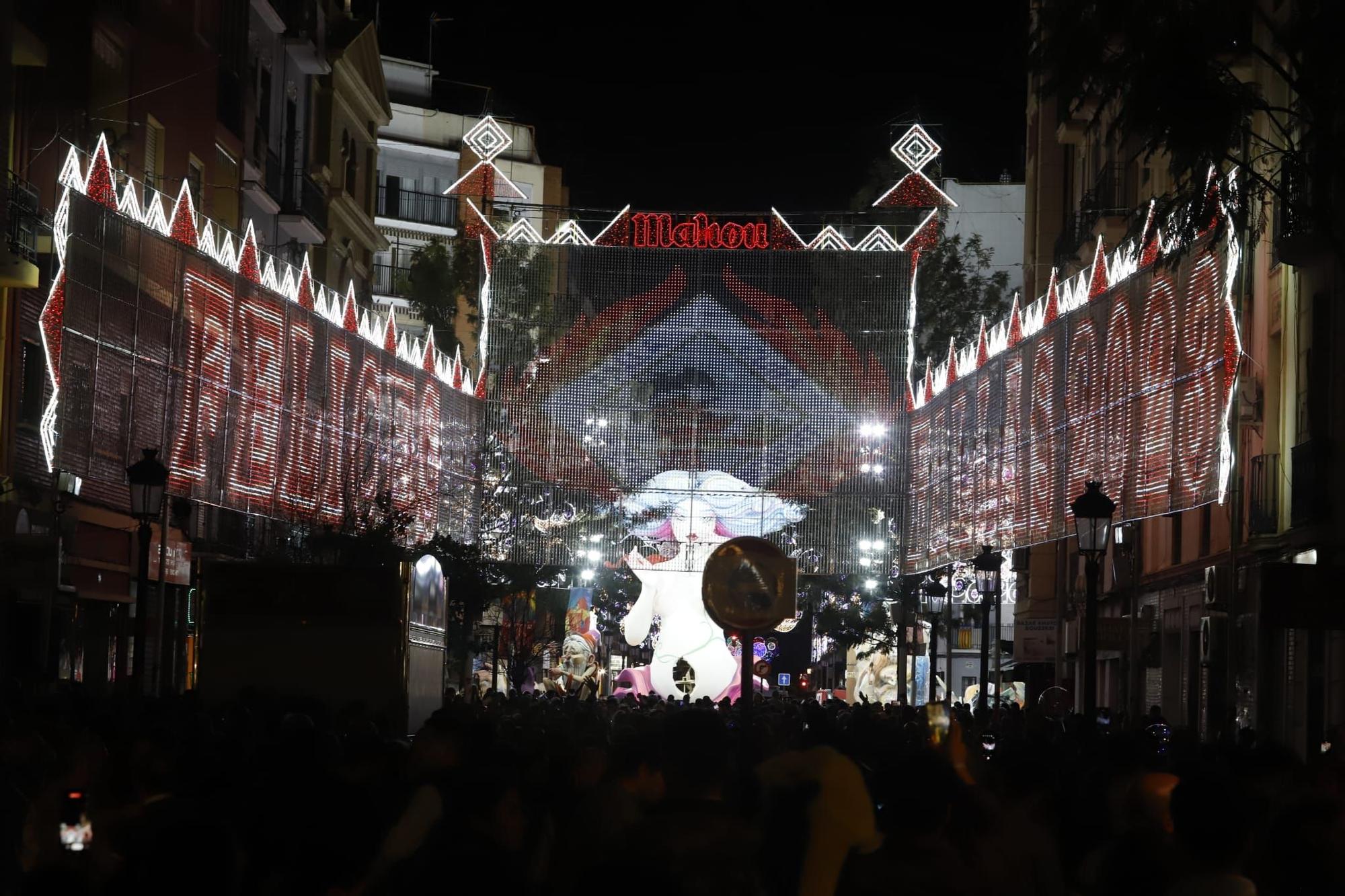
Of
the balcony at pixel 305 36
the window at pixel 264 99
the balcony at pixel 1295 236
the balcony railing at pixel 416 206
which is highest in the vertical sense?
the balcony railing at pixel 416 206

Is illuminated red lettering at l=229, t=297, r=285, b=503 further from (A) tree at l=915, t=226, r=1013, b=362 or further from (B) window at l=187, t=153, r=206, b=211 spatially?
(A) tree at l=915, t=226, r=1013, b=362

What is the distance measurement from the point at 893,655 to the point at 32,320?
43495 mm

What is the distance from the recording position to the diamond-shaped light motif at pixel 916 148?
43344mm

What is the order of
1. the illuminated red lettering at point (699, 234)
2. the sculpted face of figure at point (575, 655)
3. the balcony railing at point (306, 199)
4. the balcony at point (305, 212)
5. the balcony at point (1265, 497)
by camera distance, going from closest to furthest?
the balcony at point (1265, 497)
the illuminated red lettering at point (699, 234)
the balcony at point (305, 212)
the balcony railing at point (306, 199)
the sculpted face of figure at point (575, 655)

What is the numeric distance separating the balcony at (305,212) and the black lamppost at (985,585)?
1711 cm

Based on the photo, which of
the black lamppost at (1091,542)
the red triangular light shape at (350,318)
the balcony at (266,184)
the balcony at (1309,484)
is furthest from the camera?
the balcony at (266,184)

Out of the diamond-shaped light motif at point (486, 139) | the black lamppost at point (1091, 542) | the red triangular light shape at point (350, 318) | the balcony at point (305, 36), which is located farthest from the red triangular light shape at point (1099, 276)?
the balcony at point (305, 36)

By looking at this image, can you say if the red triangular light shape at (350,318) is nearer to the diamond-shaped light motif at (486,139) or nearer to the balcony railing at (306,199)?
the diamond-shaped light motif at (486,139)

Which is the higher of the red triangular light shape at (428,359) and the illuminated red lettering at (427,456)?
the red triangular light shape at (428,359)

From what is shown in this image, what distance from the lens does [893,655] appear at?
6931 centimetres

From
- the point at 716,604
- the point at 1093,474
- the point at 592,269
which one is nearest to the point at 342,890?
the point at 716,604

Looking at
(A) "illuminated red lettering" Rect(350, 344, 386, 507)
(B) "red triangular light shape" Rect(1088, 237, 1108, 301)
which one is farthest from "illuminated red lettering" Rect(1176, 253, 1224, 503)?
(A) "illuminated red lettering" Rect(350, 344, 386, 507)

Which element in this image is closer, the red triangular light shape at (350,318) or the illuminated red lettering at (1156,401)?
the illuminated red lettering at (1156,401)

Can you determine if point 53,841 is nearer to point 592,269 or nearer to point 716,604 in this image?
point 716,604
